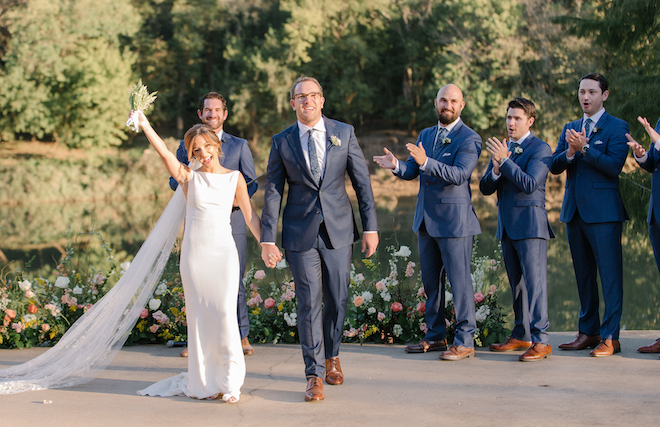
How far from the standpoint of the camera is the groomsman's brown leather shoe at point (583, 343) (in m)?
5.45

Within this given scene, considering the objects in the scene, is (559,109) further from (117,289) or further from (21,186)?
(117,289)

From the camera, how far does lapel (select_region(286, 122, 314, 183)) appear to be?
4.41 m

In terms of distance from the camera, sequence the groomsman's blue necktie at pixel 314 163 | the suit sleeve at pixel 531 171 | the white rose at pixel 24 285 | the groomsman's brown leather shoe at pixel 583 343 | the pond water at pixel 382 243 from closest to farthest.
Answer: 1. the groomsman's blue necktie at pixel 314 163
2. the suit sleeve at pixel 531 171
3. the groomsman's brown leather shoe at pixel 583 343
4. the white rose at pixel 24 285
5. the pond water at pixel 382 243

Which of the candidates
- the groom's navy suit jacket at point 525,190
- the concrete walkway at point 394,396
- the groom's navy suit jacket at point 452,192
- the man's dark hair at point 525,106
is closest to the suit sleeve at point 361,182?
the groom's navy suit jacket at point 452,192

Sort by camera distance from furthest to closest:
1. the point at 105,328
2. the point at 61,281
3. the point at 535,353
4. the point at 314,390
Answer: the point at 61,281 < the point at 535,353 < the point at 105,328 < the point at 314,390

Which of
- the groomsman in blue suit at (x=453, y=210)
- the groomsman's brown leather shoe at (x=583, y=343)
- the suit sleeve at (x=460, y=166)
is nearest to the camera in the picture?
the suit sleeve at (x=460, y=166)

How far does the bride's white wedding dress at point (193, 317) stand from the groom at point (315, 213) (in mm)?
315

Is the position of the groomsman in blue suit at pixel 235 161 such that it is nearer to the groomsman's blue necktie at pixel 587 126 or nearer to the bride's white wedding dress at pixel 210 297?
the bride's white wedding dress at pixel 210 297

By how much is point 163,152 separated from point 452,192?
2.30m

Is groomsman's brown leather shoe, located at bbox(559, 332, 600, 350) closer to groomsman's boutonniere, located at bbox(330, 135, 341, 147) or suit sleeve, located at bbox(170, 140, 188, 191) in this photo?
groomsman's boutonniere, located at bbox(330, 135, 341, 147)

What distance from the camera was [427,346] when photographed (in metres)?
5.48

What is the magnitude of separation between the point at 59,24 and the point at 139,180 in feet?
28.8

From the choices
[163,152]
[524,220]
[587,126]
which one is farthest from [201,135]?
[587,126]

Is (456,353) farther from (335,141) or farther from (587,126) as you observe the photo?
(587,126)
